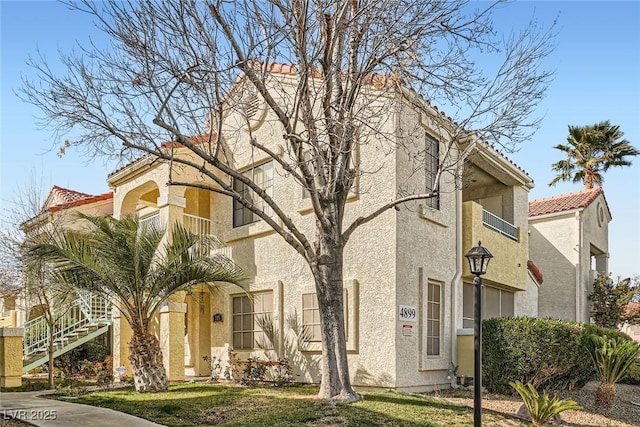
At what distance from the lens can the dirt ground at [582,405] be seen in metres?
12.1

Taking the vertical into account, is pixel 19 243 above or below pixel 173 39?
below

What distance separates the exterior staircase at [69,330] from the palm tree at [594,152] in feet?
71.2

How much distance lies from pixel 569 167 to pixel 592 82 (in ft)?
64.5

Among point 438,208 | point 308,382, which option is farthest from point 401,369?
point 438,208

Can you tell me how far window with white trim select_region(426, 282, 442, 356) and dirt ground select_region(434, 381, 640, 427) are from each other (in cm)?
107

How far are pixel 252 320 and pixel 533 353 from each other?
7444 millimetres

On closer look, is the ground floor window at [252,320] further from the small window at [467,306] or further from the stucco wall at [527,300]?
the stucco wall at [527,300]

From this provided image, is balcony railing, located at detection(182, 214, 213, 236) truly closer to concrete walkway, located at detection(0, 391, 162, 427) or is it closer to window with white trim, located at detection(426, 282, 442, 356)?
concrete walkway, located at detection(0, 391, 162, 427)

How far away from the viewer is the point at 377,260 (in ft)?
45.1

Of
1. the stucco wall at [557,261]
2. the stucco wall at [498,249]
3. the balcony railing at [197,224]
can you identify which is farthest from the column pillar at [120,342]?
the stucco wall at [557,261]

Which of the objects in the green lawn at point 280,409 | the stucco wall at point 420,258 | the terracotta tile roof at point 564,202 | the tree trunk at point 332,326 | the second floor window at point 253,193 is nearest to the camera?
the green lawn at point 280,409

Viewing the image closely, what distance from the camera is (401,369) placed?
13.2 metres

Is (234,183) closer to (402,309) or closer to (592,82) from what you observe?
(402,309)

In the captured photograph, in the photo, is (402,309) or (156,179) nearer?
(402,309)
